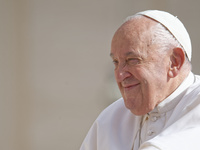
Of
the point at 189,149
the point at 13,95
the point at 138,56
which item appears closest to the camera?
the point at 189,149

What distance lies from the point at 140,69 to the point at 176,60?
0.30 m

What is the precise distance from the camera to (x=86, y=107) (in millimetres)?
6598

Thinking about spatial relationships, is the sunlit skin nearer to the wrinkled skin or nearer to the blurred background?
the wrinkled skin

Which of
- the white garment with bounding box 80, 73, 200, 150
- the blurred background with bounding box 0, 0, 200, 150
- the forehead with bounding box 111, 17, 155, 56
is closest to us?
the white garment with bounding box 80, 73, 200, 150

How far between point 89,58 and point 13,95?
4.13ft

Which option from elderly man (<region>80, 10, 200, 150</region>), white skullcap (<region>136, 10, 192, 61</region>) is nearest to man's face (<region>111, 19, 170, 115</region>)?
elderly man (<region>80, 10, 200, 150</region>)

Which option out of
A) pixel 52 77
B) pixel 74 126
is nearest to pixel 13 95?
pixel 52 77

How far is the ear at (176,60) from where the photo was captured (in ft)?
10.5

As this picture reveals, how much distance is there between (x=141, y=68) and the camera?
313cm

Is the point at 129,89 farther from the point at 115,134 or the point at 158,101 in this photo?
the point at 115,134

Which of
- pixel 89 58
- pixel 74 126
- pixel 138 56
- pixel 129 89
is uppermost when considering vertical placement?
pixel 138 56

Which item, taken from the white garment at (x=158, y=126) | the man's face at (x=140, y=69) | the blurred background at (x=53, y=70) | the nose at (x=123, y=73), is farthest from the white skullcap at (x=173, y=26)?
the blurred background at (x=53, y=70)

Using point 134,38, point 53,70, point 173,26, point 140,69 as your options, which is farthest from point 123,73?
point 53,70

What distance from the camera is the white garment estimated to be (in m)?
2.55
